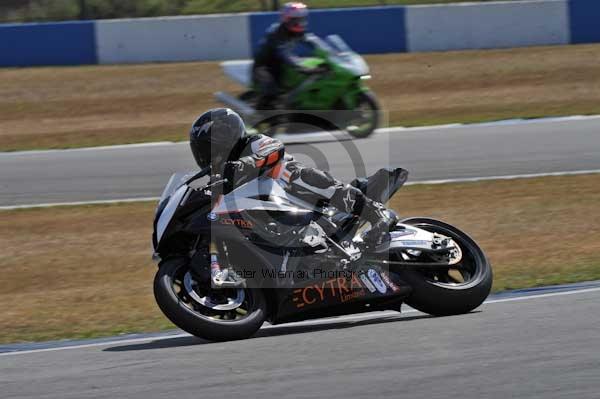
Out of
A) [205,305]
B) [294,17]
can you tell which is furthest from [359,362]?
[294,17]

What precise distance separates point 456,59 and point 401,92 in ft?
6.60

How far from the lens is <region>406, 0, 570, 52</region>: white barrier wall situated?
18938 mm

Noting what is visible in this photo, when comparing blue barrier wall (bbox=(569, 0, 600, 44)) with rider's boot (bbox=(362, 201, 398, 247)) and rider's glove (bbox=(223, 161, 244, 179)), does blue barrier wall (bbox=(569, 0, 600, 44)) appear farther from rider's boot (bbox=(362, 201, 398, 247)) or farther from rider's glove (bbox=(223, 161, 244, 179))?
rider's glove (bbox=(223, 161, 244, 179))

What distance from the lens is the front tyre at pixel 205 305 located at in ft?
18.3

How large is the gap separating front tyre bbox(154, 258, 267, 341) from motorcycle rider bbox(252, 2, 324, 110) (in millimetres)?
8522

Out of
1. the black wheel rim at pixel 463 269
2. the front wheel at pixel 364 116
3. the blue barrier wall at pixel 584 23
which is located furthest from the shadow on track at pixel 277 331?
the blue barrier wall at pixel 584 23

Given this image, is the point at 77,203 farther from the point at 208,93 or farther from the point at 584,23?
the point at 584,23

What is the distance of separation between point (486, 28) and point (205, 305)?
47.4ft

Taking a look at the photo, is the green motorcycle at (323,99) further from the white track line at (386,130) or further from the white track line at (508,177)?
the white track line at (508,177)

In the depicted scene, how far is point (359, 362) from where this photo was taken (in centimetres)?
501

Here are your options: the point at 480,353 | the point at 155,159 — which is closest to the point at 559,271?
the point at 480,353

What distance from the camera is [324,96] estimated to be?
1408 centimetres

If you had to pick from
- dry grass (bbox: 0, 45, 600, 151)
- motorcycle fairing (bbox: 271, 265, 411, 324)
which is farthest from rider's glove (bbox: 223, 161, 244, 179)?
dry grass (bbox: 0, 45, 600, 151)

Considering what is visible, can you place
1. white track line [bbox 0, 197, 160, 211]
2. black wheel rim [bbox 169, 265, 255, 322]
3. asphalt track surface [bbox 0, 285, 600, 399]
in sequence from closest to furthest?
asphalt track surface [bbox 0, 285, 600, 399] < black wheel rim [bbox 169, 265, 255, 322] < white track line [bbox 0, 197, 160, 211]
